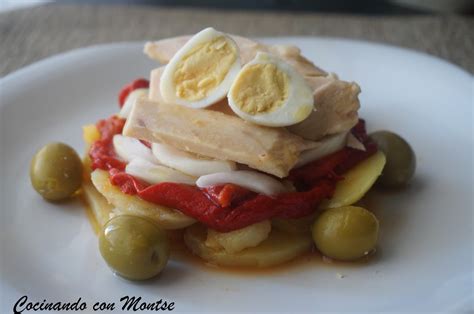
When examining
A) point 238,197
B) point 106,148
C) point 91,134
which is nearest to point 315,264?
point 238,197

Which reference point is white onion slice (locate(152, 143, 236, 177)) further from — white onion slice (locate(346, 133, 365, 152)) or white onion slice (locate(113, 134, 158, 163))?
white onion slice (locate(346, 133, 365, 152))

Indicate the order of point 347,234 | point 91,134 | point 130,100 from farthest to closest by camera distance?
point 91,134, point 130,100, point 347,234

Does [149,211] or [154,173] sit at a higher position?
[154,173]

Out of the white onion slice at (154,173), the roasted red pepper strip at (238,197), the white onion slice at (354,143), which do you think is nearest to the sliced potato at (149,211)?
the roasted red pepper strip at (238,197)

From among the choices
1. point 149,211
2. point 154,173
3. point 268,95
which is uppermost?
point 268,95

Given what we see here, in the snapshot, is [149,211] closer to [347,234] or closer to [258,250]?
[258,250]

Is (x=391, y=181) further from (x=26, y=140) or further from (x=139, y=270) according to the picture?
(x=26, y=140)
